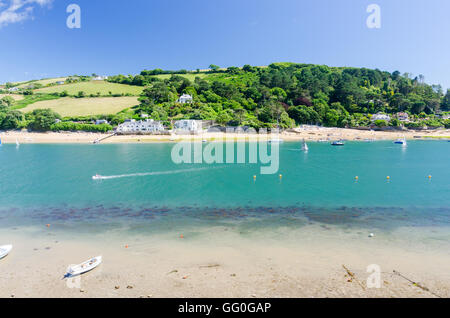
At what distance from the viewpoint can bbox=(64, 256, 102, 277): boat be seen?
1507cm

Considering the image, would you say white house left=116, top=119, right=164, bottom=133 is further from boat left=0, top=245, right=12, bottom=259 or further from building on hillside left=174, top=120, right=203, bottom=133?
boat left=0, top=245, right=12, bottom=259

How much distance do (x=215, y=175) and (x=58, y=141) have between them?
8694 centimetres

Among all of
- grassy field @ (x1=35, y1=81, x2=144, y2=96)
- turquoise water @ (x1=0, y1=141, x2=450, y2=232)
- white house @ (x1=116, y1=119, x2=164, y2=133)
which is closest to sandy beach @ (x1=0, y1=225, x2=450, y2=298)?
turquoise water @ (x1=0, y1=141, x2=450, y2=232)

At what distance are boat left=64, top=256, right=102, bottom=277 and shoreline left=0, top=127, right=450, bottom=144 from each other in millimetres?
84042

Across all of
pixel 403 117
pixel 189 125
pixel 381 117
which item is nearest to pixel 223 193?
pixel 189 125

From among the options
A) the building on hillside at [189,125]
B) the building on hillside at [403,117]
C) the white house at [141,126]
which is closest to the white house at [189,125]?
the building on hillside at [189,125]

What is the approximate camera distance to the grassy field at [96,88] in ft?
536

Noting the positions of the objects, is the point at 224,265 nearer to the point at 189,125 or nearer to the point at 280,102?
the point at 189,125

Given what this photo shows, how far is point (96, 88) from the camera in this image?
559 feet

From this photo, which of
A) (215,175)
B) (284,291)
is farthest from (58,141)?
(284,291)

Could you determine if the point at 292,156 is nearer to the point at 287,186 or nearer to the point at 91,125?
the point at 287,186

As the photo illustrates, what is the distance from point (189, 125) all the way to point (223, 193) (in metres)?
76.7

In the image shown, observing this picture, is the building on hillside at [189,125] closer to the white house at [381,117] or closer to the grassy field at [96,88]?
the grassy field at [96,88]

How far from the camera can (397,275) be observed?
15172mm
